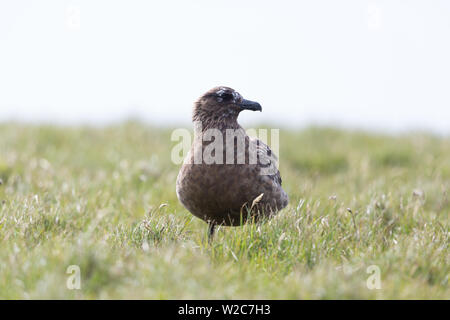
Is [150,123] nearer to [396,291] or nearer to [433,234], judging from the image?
[433,234]

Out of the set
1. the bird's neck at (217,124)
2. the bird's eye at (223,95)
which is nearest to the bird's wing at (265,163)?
the bird's neck at (217,124)

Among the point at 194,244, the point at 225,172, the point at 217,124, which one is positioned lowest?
the point at 194,244

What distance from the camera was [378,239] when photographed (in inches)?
175

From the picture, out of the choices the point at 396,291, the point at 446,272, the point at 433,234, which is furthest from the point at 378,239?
the point at 396,291

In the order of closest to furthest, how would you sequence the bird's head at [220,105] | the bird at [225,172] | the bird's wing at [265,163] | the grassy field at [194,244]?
1. the grassy field at [194,244]
2. the bird at [225,172]
3. the bird's wing at [265,163]
4. the bird's head at [220,105]

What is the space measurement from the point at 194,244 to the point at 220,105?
1365 mm

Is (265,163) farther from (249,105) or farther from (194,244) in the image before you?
(194,244)

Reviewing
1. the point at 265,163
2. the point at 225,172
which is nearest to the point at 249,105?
the point at 265,163

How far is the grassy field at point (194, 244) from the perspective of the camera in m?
3.33

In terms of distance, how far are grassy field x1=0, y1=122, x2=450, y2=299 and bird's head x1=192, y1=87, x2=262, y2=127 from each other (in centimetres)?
91

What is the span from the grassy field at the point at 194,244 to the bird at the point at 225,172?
0.19 m

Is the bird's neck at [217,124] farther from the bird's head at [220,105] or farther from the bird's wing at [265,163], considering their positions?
the bird's wing at [265,163]

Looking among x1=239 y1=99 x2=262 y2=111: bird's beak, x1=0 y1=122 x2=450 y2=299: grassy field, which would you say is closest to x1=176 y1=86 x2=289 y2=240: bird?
x1=239 y1=99 x2=262 y2=111: bird's beak

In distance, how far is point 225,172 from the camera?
4.36 metres
